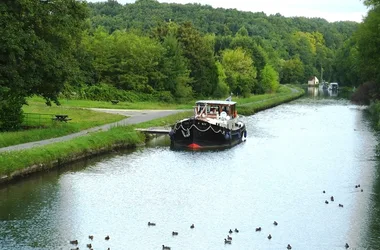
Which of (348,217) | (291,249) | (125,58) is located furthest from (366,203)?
(125,58)

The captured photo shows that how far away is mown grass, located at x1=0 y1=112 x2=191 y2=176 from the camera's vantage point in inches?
1338

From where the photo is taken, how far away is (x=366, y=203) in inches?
1254

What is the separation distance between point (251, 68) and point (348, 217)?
84527mm

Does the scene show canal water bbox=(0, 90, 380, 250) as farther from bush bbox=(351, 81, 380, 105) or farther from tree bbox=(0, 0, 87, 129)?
bush bbox=(351, 81, 380, 105)

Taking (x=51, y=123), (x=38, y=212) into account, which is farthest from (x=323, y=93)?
(x=38, y=212)

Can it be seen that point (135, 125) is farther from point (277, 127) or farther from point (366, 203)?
point (366, 203)

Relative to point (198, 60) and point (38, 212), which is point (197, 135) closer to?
point (38, 212)

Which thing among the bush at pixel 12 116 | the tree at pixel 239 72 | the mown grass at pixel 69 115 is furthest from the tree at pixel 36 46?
the tree at pixel 239 72

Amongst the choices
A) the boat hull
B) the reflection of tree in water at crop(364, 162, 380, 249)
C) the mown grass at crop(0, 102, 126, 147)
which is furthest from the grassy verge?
the reflection of tree in water at crop(364, 162, 380, 249)

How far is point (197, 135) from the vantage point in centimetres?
4950

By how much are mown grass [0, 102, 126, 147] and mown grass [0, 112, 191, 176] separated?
1.90 m

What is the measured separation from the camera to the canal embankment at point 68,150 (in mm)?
33844

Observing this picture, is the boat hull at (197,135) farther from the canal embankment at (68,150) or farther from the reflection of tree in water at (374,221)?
the reflection of tree in water at (374,221)

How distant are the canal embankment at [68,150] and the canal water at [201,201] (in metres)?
0.66
